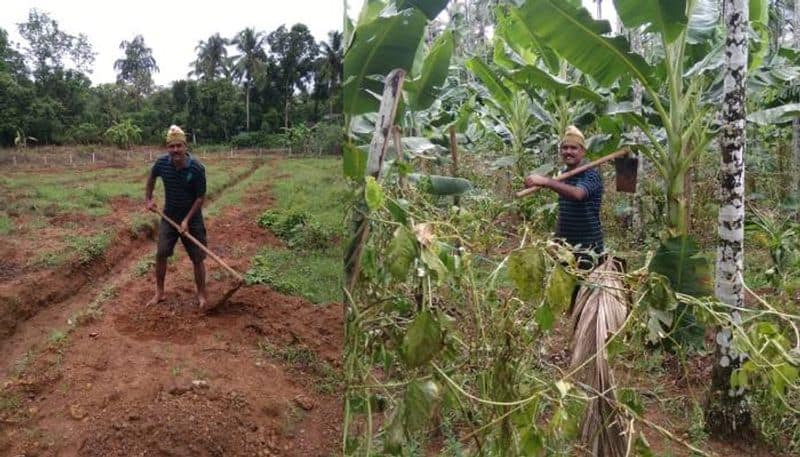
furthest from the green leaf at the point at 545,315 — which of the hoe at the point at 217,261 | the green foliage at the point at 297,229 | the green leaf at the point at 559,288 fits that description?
the green foliage at the point at 297,229

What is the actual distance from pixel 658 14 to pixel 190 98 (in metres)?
34.8

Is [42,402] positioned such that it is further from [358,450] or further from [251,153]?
[251,153]

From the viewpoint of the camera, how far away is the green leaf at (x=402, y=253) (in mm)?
1611

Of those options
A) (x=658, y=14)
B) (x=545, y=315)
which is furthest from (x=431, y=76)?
(x=545, y=315)

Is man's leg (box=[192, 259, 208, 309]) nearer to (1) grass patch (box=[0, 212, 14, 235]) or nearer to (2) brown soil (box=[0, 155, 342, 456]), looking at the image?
(2) brown soil (box=[0, 155, 342, 456])

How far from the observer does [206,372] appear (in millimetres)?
3990

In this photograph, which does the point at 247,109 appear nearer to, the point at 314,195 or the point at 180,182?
the point at 314,195

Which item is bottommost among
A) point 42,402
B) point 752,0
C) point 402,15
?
point 42,402

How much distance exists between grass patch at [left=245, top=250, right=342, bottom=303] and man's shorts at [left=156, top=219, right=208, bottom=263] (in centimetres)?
→ 70

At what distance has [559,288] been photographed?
1.70 m

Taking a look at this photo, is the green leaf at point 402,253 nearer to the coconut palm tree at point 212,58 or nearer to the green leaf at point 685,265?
the green leaf at point 685,265

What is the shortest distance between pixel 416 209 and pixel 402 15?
1.39 metres

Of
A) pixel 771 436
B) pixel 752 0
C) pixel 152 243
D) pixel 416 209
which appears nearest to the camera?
pixel 416 209

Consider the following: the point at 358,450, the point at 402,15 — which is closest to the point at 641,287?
the point at 358,450
